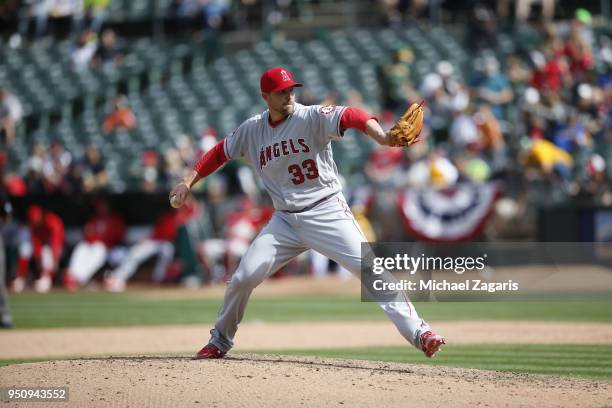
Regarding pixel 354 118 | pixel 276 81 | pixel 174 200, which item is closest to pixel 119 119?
pixel 174 200

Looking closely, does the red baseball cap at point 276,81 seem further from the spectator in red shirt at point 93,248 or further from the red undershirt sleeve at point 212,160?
the spectator in red shirt at point 93,248

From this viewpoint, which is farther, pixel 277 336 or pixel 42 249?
pixel 42 249

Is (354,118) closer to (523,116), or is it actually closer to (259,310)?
(259,310)

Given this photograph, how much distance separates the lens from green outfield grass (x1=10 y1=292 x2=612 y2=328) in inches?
482

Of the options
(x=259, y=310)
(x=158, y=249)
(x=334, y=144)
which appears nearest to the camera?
(x=259, y=310)

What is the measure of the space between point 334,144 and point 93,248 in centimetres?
467

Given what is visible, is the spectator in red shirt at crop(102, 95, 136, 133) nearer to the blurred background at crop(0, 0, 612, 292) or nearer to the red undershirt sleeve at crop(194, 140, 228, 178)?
A: the blurred background at crop(0, 0, 612, 292)

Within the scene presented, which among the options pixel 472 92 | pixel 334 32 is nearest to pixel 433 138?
pixel 472 92

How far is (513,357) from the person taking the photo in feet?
27.5

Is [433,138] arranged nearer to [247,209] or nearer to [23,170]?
[247,209]

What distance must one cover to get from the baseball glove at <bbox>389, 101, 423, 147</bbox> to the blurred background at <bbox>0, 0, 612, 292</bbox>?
9188mm

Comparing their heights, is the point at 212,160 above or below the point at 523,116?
below

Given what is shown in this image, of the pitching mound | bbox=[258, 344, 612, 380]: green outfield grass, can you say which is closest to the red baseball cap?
the pitching mound

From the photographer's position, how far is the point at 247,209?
16812 mm
